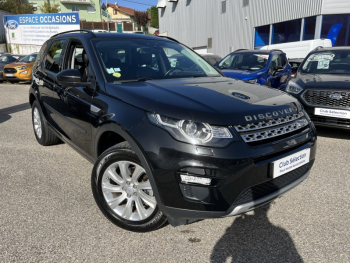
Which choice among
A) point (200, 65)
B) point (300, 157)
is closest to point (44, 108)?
point (200, 65)

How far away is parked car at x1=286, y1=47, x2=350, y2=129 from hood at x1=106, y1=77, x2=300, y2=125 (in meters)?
2.68

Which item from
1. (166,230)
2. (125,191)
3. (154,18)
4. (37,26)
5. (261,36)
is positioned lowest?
(166,230)

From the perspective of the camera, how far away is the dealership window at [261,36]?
19422 millimetres

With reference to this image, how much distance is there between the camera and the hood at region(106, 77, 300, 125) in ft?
7.07

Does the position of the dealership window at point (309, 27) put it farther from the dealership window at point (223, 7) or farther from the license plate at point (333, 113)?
the license plate at point (333, 113)

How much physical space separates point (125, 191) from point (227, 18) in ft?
77.0

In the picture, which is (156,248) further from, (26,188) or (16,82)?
(16,82)

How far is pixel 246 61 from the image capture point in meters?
8.39

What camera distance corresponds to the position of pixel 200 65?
3.67 m

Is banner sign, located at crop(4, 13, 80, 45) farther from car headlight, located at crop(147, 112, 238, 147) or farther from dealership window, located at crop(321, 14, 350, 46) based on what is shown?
car headlight, located at crop(147, 112, 238, 147)

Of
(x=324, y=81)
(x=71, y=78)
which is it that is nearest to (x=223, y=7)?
(x=324, y=81)

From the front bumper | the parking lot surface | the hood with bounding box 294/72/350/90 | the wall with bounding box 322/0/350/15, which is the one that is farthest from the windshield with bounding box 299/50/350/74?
the wall with bounding box 322/0/350/15

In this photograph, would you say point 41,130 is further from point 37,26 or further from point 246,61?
point 37,26

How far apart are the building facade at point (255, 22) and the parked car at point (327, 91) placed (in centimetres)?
1041
